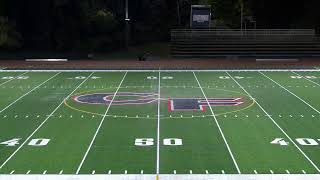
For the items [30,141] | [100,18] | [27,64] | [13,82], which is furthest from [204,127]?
[100,18]

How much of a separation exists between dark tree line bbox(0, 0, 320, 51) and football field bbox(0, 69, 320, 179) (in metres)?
18.0

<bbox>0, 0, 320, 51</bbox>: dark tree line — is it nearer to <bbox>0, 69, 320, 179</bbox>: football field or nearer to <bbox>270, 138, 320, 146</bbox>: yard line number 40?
<bbox>0, 69, 320, 179</bbox>: football field

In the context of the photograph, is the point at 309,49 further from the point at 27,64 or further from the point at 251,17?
the point at 27,64

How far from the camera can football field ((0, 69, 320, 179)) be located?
42.9 feet

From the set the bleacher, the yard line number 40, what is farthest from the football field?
the bleacher

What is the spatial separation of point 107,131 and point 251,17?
40513 millimetres

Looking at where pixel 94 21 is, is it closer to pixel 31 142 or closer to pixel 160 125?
pixel 160 125

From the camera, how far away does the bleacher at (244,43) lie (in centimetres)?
4197

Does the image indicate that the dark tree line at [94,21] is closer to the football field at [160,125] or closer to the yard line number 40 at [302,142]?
the football field at [160,125]

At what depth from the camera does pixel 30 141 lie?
15.3 m

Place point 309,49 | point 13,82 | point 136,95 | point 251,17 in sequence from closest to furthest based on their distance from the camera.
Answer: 1. point 136,95
2. point 13,82
3. point 309,49
4. point 251,17

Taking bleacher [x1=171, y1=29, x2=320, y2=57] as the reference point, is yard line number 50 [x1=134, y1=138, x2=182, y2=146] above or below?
below

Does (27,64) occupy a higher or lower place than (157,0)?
lower

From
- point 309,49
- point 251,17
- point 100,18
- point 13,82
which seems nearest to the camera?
point 13,82
